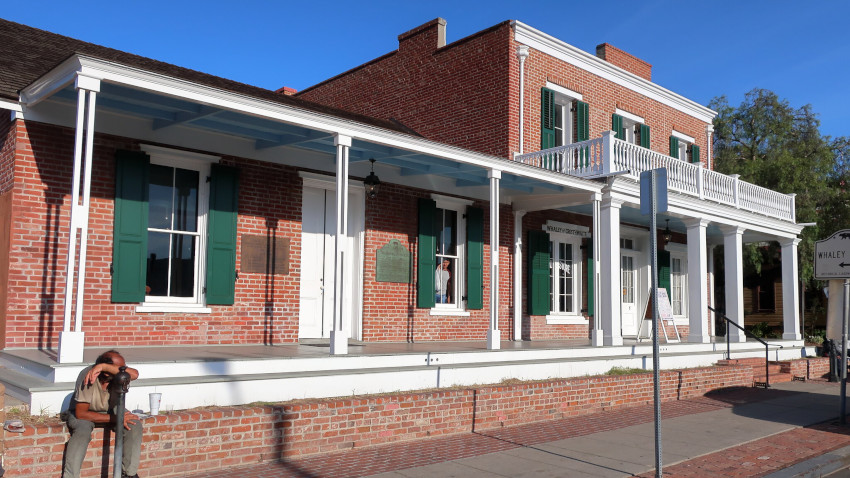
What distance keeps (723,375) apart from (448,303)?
570 centimetres

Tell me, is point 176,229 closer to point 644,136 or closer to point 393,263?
point 393,263

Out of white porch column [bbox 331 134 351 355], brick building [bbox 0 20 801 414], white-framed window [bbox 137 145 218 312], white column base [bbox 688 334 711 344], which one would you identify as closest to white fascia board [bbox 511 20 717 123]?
brick building [bbox 0 20 801 414]

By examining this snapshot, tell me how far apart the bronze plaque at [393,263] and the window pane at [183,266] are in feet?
10.9

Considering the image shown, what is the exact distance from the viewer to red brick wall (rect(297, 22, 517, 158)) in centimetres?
1579

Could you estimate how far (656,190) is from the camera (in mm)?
7008

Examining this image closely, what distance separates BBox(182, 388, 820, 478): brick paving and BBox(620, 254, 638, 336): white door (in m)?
7.52

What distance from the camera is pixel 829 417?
1152cm

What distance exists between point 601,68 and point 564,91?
1.71 metres

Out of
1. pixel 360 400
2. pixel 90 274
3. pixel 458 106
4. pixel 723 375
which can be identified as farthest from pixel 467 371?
pixel 458 106

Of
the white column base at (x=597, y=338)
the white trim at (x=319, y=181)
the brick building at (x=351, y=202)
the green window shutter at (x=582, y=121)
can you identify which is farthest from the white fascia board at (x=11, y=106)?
the green window shutter at (x=582, y=121)

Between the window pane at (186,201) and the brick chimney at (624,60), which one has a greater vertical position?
the brick chimney at (624,60)

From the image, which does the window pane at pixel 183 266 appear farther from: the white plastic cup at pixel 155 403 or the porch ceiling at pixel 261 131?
the white plastic cup at pixel 155 403

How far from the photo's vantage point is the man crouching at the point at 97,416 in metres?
5.88

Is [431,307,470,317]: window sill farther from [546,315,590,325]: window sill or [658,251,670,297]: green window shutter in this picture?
[658,251,670,297]: green window shutter
